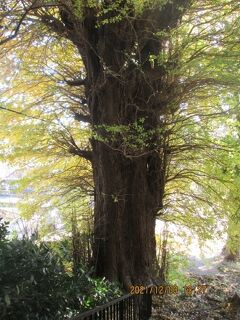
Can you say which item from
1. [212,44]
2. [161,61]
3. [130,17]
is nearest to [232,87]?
[212,44]

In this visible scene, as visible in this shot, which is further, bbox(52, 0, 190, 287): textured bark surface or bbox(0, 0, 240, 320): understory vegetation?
bbox(52, 0, 190, 287): textured bark surface

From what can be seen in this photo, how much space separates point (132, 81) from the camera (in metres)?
7.02

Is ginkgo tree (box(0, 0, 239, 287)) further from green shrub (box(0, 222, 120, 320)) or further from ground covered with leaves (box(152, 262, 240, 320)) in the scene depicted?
green shrub (box(0, 222, 120, 320))

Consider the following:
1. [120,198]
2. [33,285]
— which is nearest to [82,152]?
[120,198]

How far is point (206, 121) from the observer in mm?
7789

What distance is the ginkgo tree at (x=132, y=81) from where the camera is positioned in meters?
6.47

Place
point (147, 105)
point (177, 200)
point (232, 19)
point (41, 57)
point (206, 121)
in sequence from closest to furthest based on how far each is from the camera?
point (232, 19)
point (147, 105)
point (206, 121)
point (41, 57)
point (177, 200)

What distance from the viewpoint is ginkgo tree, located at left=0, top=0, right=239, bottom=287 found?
647 cm

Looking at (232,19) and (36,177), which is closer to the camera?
(232,19)

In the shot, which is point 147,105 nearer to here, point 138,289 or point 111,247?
point 111,247

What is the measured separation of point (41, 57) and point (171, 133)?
3.18m

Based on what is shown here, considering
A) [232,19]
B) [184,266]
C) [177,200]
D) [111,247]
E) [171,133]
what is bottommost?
[184,266]

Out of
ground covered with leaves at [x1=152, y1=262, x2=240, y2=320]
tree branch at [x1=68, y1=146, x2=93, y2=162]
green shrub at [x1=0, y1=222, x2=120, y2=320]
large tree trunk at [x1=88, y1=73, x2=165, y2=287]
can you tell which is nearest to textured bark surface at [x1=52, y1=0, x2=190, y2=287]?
large tree trunk at [x1=88, y1=73, x2=165, y2=287]

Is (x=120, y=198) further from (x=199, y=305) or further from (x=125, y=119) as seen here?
(x=199, y=305)
